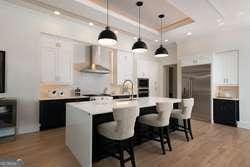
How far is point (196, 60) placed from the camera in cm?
577

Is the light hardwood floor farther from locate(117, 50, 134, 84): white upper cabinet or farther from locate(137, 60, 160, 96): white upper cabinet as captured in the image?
locate(137, 60, 160, 96): white upper cabinet

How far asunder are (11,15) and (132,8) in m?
3.01

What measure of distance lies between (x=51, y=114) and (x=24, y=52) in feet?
5.87

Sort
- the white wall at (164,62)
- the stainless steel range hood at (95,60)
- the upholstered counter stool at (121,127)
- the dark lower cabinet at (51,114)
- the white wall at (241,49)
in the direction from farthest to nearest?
the white wall at (164,62), the stainless steel range hood at (95,60), the white wall at (241,49), the dark lower cabinet at (51,114), the upholstered counter stool at (121,127)

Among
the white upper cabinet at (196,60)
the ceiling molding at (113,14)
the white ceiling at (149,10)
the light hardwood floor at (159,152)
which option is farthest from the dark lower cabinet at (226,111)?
the ceiling molding at (113,14)

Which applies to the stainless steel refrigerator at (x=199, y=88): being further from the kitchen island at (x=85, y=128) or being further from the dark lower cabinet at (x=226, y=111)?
the kitchen island at (x=85, y=128)

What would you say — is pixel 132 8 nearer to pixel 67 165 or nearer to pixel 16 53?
pixel 16 53

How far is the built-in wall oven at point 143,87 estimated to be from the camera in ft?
22.2

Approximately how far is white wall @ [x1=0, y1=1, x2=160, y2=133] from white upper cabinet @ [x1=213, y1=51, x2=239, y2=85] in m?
5.36

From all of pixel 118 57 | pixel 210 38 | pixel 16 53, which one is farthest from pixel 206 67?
pixel 16 53

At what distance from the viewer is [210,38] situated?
18.1ft

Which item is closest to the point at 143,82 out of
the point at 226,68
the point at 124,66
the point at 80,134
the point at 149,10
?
the point at 124,66

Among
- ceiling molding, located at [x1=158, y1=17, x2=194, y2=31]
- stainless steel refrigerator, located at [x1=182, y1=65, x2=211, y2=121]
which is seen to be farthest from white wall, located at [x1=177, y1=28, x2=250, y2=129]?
Result: ceiling molding, located at [x1=158, y1=17, x2=194, y2=31]

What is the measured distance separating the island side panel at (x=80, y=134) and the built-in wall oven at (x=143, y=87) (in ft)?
13.8
